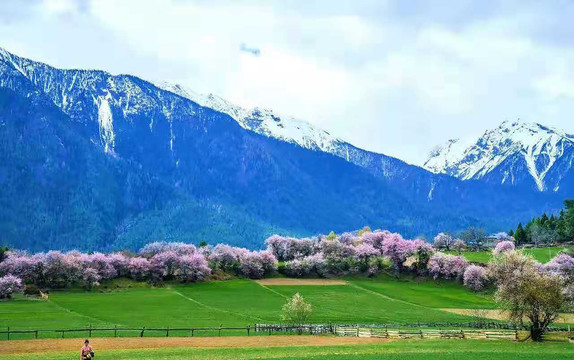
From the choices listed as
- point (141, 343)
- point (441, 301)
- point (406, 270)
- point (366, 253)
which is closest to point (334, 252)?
point (366, 253)

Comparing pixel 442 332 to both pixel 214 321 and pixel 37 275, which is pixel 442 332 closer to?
pixel 214 321

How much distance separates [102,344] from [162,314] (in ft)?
110

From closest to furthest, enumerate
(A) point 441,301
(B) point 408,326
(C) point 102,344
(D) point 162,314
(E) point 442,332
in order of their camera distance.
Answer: (C) point 102,344 → (E) point 442,332 → (B) point 408,326 → (D) point 162,314 → (A) point 441,301

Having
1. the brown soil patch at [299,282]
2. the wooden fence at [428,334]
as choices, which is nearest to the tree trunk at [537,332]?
the wooden fence at [428,334]

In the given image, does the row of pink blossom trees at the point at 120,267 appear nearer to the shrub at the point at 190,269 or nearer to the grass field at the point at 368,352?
the shrub at the point at 190,269

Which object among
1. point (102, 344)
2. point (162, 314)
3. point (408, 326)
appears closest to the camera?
point (102, 344)

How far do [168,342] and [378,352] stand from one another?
2772 centimetres

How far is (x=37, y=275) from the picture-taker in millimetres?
141750

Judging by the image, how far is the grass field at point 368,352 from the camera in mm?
58000

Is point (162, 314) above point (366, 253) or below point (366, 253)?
below

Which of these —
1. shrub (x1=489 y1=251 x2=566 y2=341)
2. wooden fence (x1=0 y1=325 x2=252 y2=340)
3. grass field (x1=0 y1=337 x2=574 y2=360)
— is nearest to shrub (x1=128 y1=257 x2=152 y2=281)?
wooden fence (x1=0 y1=325 x2=252 y2=340)

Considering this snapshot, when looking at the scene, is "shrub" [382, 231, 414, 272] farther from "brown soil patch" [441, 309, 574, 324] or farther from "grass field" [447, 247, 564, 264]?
"brown soil patch" [441, 309, 574, 324]

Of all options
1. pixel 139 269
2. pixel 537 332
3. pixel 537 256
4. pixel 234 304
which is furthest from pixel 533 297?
pixel 537 256

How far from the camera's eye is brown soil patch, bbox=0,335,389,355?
70.2m
